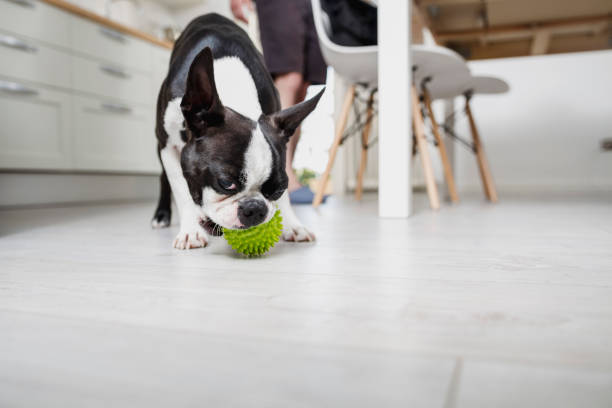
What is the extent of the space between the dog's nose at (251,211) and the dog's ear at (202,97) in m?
0.18

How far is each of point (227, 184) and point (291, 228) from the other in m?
0.33

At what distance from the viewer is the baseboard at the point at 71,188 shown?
8.91 ft

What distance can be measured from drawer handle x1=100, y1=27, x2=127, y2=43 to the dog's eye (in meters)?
2.58

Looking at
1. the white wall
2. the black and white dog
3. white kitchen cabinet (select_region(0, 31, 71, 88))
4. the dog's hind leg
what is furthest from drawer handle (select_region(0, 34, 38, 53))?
the white wall

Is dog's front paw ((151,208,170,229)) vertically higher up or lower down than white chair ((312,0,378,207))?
lower down

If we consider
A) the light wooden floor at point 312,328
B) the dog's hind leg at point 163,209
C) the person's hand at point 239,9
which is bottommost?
the light wooden floor at point 312,328

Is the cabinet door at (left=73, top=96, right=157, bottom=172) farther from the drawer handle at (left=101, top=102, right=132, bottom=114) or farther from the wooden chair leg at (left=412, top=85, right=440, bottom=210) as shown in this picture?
the wooden chair leg at (left=412, top=85, right=440, bottom=210)

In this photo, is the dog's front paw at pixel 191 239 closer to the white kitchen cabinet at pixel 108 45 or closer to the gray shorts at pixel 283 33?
the gray shorts at pixel 283 33

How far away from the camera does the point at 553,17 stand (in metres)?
2.37

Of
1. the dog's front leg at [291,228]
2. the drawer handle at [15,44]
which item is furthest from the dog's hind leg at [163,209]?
the drawer handle at [15,44]

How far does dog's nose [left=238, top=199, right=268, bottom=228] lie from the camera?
0.92 meters

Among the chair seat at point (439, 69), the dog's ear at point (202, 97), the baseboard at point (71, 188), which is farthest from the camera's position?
the baseboard at point (71, 188)

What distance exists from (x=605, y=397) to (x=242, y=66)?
100 cm

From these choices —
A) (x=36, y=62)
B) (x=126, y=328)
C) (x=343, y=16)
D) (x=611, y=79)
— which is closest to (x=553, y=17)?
(x=343, y=16)
